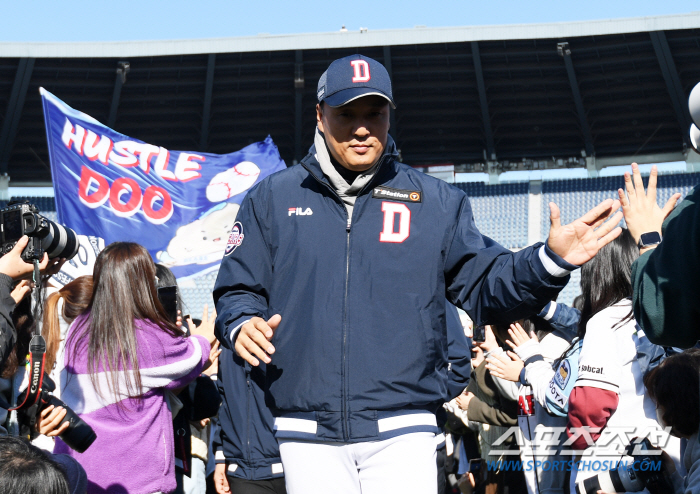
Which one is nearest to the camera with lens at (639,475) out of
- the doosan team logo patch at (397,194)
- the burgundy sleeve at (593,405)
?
the burgundy sleeve at (593,405)

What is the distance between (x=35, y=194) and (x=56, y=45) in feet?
15.1

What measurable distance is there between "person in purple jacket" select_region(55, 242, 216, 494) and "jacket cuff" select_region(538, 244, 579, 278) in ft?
6.11

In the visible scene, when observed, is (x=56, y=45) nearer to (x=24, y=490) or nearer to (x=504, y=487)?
(x=504, y=487)

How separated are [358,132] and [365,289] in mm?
514

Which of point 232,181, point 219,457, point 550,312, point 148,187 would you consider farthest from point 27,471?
point 232,181

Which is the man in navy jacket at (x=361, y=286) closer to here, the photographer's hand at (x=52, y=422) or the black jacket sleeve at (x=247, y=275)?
the black jacket sleeve at (x=247, y=275)

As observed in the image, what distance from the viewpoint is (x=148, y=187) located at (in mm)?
10344

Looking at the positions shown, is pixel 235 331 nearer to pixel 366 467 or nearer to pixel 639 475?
pixel 366 467

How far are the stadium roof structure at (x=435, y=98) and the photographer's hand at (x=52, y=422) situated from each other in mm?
12813

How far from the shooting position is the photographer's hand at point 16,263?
119 inches

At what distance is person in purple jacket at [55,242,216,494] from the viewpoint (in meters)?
3.17

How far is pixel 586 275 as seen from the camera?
3.45 m

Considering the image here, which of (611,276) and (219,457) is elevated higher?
(611,276)

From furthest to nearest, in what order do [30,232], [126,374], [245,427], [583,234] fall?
[245,427] → [126,374] → [30,232] → [583,234]
